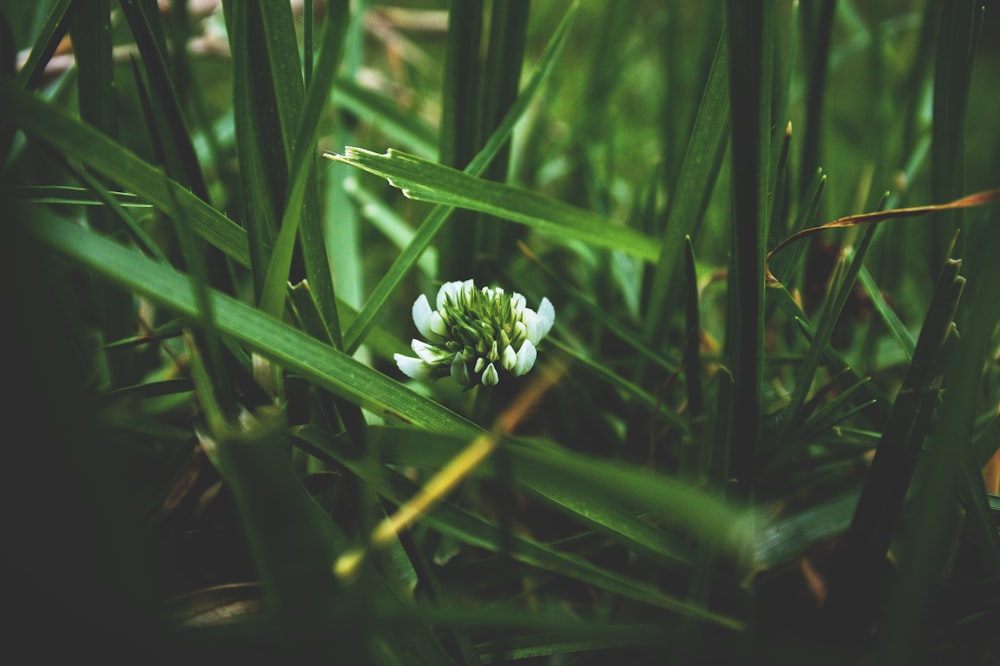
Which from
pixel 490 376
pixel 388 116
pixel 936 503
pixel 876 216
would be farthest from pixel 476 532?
pixel 388 116

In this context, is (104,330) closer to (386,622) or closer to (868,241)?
(386,622)

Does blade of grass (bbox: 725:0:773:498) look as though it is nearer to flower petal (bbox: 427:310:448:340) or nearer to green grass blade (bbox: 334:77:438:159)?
flower petal (bbox: 427:310:448:340)

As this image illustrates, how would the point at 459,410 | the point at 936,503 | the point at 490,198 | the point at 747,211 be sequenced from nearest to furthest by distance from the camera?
the point at 936,503
the point at 747,211
the point at 490,198
the point at 459,410

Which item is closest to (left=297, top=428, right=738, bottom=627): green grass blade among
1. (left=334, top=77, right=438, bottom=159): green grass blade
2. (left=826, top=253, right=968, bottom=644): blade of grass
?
(left=826, top=253, right=968, bottom=644): blade of grass

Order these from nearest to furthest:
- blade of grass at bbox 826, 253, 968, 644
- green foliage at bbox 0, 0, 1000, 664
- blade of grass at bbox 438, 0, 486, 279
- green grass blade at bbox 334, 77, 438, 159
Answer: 1. green foliage at bbox 0, 0, 1000, 664
2. blade of grass at bbox 826, 253, 968, 644
3. blade of grass at bbox 438, 0, 486, 279
4. green grass blade at bbox 334, 77, 438, 159

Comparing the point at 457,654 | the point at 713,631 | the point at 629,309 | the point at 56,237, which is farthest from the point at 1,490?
the point at 629,309

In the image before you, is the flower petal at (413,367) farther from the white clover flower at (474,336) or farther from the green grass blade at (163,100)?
the green grass blade at (163,100)

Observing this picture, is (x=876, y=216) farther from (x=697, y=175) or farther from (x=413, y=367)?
(x=413, y=367)
